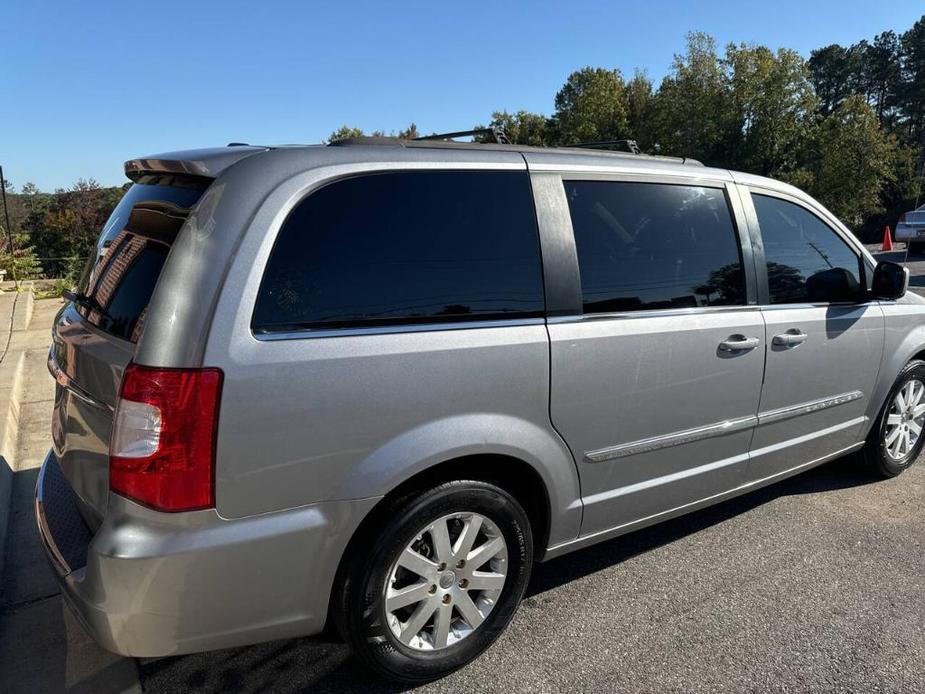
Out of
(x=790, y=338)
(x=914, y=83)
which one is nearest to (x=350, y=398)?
(x=790, y=338)

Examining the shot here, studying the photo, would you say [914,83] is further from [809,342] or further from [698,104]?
[809,342]

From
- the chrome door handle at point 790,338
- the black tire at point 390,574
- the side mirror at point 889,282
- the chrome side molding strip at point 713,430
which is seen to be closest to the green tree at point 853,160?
the side mirror at point 889,282

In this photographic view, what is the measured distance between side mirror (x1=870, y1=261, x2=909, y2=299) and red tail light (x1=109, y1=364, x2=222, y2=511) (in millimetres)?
3579

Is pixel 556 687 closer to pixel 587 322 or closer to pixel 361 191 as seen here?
pixel 587 322

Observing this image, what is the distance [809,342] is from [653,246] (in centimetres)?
113

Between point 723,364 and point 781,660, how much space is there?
3.91 feet

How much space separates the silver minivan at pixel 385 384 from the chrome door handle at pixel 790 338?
0.37 feet

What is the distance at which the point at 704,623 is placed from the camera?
280 centimetres

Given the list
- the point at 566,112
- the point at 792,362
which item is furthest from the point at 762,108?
the point at 792,362

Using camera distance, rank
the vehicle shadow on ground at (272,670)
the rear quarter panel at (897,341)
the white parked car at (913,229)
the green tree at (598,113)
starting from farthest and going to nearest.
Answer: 1. the green tree at (598,113)
2. the white parked car at (913,229)
3. the rear quarter panel at (897,341)
4. the vehicle shadow on ground at (272,670)

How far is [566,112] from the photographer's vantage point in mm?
60406

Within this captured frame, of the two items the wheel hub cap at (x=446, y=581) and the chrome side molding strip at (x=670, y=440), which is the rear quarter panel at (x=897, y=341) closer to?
the chrome side molding strip at (x=670, y=440)

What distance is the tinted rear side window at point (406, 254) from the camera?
2062mm

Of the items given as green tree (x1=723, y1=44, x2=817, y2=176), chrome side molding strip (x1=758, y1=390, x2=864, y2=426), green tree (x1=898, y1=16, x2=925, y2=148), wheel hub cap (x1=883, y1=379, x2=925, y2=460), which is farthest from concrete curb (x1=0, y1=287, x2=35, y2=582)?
green tree (x1=898, y1=16, x2=925, y2=148)
